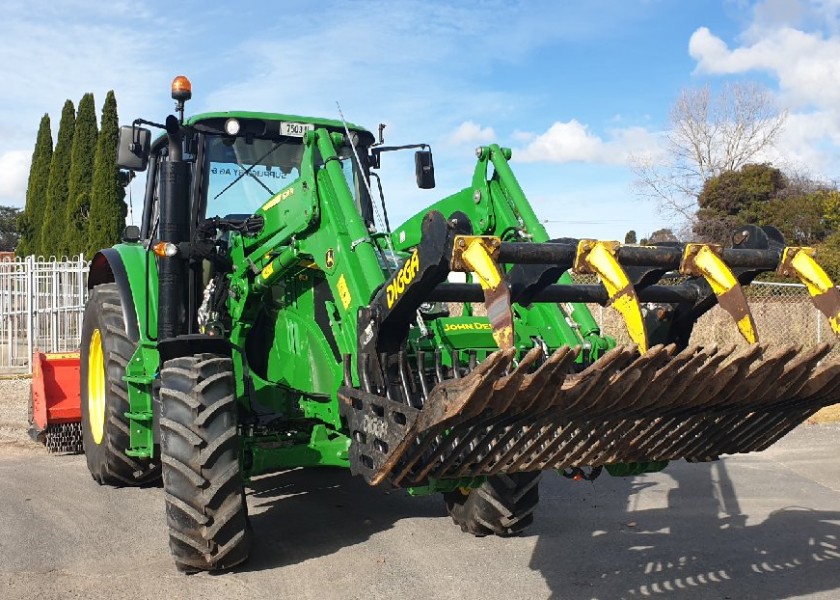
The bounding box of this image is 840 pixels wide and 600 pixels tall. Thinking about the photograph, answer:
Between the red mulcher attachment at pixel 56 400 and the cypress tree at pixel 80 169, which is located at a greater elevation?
the cypress tree at pixel 80 169

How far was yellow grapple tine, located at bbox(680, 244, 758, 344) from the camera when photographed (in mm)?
3701

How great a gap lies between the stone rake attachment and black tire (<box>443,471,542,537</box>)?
130cm

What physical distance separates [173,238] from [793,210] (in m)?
24.0

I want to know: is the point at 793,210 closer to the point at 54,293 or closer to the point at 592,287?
the point at 54,293

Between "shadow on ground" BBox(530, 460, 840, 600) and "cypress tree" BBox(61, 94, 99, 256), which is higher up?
"cypress tree" BBox(61, 94, 99, 256)

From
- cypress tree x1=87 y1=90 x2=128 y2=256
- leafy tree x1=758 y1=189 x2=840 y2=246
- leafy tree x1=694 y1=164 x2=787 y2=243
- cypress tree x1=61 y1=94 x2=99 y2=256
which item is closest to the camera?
leafy tree x1=758 y1=189 x2=840 y2=246

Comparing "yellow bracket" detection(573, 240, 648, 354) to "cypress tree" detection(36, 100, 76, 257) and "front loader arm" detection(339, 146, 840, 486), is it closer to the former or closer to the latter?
"front loader arm" detection(339, 146, 840, 486)

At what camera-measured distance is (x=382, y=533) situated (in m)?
5.62

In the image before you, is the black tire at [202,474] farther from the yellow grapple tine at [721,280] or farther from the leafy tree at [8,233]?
the leafy tree at [8,233]

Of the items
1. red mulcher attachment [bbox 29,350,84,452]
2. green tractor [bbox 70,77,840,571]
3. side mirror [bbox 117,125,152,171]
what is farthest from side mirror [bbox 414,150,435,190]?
red mulcher attachment [bbox 29,350,84,452]

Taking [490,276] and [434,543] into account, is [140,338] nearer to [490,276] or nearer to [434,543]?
[434,543]

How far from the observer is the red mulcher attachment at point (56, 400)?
7727 millimetres

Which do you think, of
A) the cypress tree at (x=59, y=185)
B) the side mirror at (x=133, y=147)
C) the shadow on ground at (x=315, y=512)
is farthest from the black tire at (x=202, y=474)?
the cypress tree at (x=59, y=185)

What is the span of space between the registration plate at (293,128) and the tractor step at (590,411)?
265 cm
